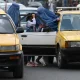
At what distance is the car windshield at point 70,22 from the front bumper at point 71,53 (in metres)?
1.41

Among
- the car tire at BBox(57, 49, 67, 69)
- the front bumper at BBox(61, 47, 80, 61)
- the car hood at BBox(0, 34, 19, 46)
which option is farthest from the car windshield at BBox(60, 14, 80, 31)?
the car hood at BBox(0, 34, 19, 46)

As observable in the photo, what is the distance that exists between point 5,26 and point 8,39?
48.8 inches

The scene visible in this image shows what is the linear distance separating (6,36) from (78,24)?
413 centimetres

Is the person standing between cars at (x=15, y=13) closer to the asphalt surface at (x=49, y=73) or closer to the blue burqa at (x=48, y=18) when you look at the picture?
the blue burqa at (x=48, y=18)

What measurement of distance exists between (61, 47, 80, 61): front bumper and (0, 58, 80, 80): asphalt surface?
39 cm

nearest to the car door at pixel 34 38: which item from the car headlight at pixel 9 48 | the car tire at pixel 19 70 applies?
the car tire at pixel 19 70

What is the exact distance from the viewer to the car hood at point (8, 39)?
11.8 m

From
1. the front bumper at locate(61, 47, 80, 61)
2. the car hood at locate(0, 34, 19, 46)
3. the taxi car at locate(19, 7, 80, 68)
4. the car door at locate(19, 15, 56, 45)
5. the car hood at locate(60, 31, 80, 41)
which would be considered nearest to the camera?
the car hood at locate(0, 34, 19, 46)

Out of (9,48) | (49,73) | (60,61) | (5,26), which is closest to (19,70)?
(9,48)

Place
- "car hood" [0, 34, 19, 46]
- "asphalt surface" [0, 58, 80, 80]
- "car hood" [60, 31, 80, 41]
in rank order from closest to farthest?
"car hood" [0, 34, 19, 46], "asphalt surface" [0, 58, 80, 80], "car hood" [60, 31, 80, 41]

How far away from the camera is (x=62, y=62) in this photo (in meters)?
14.8

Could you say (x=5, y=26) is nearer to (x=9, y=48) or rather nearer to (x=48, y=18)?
(x=9, y=48)

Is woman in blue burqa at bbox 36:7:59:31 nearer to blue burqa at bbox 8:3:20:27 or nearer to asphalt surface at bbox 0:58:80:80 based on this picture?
blue burqa at bbox 8:3:20:27

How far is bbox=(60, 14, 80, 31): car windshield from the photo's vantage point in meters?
15.8
